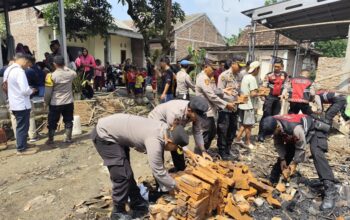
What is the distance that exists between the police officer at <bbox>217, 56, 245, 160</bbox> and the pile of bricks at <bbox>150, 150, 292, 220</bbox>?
3.50 ft

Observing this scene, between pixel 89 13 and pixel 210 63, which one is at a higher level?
pixel 89 13

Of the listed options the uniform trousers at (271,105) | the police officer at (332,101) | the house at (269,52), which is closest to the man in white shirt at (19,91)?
the uniform trousers at (271,105)

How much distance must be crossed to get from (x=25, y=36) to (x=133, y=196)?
18139mm

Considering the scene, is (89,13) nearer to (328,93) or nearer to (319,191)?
(328,93)

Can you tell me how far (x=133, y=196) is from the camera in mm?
3686

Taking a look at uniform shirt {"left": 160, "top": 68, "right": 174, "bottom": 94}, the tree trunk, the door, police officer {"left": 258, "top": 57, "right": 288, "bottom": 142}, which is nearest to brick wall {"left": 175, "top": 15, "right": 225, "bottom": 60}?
the door

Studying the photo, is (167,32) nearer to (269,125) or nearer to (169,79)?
(169,79)

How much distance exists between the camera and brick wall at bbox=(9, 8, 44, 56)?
1781cm

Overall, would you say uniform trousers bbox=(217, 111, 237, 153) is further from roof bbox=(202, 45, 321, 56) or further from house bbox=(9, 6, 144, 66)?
roof bbox=(202, 45, 321, 56)

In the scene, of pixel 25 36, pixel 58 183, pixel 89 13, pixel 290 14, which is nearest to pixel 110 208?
pixel 58 183

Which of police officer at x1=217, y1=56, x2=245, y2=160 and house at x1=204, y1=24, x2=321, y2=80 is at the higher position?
house at x1=204, y1=24, x2=321, y2=80

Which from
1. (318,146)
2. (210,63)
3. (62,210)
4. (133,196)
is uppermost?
(210,63)

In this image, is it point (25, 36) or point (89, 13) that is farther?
point (25, 36)

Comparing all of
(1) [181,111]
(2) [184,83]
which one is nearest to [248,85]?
(2) [184,83]
